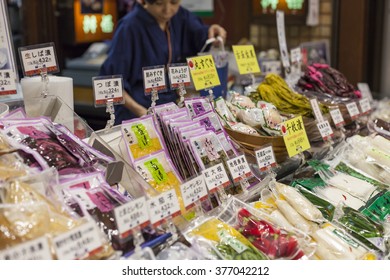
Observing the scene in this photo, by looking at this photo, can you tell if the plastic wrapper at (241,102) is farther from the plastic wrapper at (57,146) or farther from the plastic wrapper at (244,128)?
the plastic wrapper at (57,146)

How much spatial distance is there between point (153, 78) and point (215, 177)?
550 millimetres

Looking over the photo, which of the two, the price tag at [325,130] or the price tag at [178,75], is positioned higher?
the price tag at [178,75]

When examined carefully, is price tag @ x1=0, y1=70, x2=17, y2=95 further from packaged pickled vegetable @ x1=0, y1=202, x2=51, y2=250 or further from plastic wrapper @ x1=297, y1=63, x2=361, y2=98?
plastic wrapper @ x1=297, y1=63, x2=361, y2=98

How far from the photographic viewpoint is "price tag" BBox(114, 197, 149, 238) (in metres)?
1.38

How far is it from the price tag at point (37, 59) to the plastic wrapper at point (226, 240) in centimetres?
85

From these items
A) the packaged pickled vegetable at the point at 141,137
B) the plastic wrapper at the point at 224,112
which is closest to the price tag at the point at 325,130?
the plastic wrapper at the point at 224,112

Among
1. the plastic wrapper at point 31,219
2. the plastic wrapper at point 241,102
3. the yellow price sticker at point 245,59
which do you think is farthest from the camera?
the yellow price sticker at point 245,59

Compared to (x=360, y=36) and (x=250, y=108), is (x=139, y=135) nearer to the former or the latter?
(x=250, y=108)

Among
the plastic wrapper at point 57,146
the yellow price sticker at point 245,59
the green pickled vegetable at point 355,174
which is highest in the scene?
the yellow price sticker at point 245,59

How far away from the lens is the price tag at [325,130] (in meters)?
2.55

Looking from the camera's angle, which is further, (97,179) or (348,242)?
(348,242)

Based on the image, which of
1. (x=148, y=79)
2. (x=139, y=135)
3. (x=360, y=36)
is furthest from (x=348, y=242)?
(x=360, y=36)

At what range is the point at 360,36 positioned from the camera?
15.7ft
